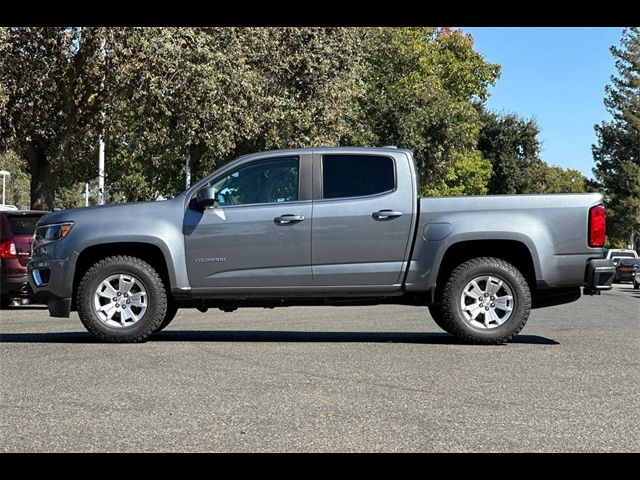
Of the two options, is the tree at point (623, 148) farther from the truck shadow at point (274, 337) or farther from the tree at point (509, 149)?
the truck shadow at point (274, 337)

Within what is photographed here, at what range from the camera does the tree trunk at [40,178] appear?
26.1m

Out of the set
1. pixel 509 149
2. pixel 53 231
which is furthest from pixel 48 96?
pixel 509 149

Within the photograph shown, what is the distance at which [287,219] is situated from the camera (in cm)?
1109

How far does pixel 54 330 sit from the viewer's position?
1320cm

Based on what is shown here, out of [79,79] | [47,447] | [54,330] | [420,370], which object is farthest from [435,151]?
[47,447]

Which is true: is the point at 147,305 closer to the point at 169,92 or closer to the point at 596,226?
the point at 596,226

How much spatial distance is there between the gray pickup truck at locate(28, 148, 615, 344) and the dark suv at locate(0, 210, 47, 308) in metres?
6.88

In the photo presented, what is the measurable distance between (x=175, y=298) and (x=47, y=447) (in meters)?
5.52

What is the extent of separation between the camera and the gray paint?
1106 cm

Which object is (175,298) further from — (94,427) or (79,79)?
(79,79)

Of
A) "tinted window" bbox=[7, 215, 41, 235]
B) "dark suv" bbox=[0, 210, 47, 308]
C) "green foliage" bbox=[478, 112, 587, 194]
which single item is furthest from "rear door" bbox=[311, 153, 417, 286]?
"green foliage" bbox=[478, 112, 587, 194]

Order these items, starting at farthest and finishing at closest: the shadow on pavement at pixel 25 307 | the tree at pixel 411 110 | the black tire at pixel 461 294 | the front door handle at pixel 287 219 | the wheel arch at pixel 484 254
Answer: the tree at pixel 411 110
the shadow on pavement at pixel 25 307
the wheel arch at pixel 484 254
the front door handle at pixel 287 219
the black tire at pixel 461 294

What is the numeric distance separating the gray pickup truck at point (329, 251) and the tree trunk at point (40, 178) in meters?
15.4

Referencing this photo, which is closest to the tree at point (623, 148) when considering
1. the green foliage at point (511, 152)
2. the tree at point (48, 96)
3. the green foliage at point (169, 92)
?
the green foliage at point (511, 152)
